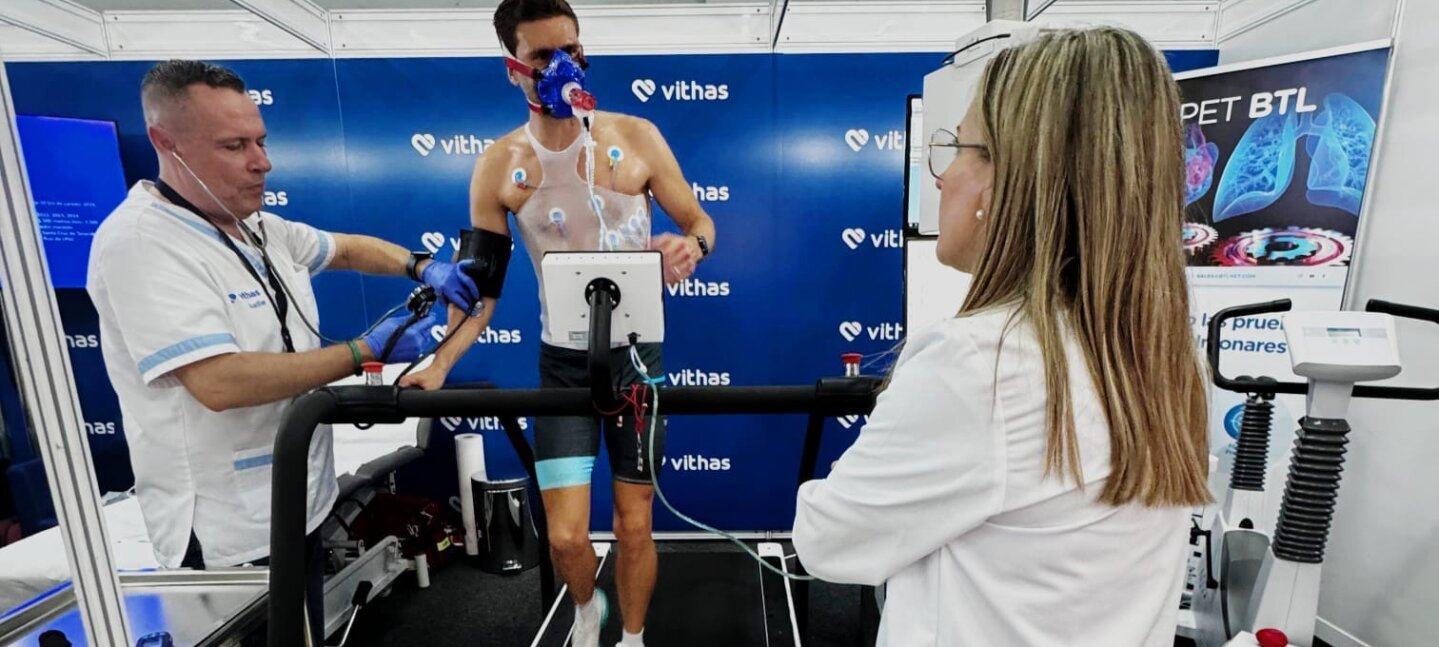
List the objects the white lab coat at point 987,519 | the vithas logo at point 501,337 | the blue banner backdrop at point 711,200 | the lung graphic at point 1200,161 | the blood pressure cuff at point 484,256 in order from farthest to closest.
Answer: the vithas logo at point 501,337 → the blue banner backdrop at point 711,200 → the lung graphic at point 1200,161 → the blood pressure cuff at point 484,256 → the white lab coat at point 987,519

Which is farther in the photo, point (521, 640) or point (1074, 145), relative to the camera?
point (521, 640)

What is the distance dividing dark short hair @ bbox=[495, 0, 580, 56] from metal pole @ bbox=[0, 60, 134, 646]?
54.6 inches

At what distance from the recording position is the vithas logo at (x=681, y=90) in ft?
9.39

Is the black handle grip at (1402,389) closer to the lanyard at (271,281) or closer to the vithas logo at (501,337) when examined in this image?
the lanyard at (271,281)

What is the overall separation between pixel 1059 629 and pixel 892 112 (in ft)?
8.67

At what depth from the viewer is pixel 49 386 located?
753 mm

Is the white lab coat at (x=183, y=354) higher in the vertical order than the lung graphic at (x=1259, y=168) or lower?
lower

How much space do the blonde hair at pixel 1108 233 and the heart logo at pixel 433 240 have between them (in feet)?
9.12

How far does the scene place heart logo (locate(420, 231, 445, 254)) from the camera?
2.92 metres

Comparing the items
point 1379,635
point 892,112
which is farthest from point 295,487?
point 1379,635

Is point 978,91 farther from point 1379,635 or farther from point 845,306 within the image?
point 1379,635

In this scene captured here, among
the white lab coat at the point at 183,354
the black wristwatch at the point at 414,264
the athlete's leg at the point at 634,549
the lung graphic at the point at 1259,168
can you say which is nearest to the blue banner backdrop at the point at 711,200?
the black wristwatch at the point at 414,264

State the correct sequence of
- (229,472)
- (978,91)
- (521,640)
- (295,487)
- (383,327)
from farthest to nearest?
Answer: (521,640) → (383,327) → (229,472) → (295,487) → (978,91)

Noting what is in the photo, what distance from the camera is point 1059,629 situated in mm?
791
